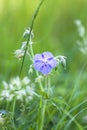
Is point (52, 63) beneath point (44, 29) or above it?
beneath

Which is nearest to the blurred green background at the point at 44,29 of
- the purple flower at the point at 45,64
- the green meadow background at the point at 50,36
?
the green meadow background at the point at 50,36

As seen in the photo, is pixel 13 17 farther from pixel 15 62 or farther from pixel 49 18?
pixel 15 62

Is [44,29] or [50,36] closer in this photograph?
[44,29]

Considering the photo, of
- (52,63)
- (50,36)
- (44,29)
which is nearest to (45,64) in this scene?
(52,63)

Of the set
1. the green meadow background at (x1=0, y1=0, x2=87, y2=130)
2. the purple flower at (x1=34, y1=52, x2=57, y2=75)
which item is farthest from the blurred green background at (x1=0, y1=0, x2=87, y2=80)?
the purple flower at (x1=34, y1=52, x2=57, y2=75)

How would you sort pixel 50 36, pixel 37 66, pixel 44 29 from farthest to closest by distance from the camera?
pixel 50 36, pixel 44 29, pixel 37 66

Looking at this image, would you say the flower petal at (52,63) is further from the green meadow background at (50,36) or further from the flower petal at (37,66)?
the green meadow background at (50,36)

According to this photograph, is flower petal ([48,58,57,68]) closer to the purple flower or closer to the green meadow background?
the purple flower

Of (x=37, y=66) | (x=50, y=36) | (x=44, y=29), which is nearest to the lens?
(x=37, y=66)

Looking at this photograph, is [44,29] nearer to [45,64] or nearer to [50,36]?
[50,36]
